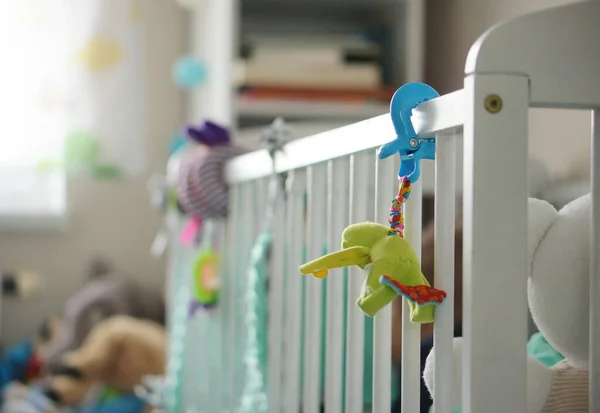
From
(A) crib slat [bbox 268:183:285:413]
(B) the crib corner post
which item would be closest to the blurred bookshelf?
(A) crib slat [bbox 268:183:285:413]

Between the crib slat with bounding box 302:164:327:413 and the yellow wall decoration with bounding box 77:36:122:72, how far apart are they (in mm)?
1538

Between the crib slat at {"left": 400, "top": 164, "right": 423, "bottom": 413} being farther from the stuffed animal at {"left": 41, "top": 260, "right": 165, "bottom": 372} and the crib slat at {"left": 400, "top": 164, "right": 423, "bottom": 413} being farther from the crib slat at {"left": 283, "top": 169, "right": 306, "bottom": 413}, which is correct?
the stuffed animal at {"left": 41, "top": 260, "right": 165, "bottom": 372}

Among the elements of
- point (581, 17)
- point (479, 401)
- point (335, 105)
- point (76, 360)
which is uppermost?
point (335, 105)

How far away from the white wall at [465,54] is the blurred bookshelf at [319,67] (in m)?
0.07

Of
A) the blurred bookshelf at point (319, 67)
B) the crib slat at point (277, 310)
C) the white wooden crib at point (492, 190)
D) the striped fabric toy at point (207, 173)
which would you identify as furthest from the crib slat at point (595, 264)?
the blurred bookshelf at point (319, 67)

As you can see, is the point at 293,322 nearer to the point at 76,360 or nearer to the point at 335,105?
the point at 335,105

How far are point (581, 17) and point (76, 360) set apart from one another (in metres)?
1.75

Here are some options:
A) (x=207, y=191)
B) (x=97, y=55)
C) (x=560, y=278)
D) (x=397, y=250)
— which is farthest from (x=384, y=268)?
(x=97, y=55)

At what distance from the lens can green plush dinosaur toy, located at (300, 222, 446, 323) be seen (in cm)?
65

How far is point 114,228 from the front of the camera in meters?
2.53

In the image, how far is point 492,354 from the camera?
60cm

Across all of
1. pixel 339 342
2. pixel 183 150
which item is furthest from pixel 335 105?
pixel 339 342

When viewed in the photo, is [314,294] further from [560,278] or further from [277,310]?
[560,278]

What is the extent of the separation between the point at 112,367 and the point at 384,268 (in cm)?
160
